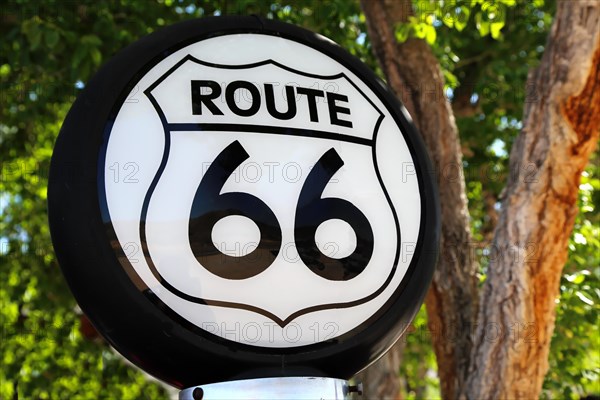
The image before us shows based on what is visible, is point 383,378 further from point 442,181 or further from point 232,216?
point 232,216

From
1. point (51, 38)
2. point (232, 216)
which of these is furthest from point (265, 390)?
point (51, 38)

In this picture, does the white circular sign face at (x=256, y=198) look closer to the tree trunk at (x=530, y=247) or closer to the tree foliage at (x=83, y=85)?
the tree trunk at (x=530, y=247)

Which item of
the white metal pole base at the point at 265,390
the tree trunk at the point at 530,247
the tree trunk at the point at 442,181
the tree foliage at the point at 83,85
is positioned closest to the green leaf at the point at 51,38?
the tree foliage at the point at 83,85

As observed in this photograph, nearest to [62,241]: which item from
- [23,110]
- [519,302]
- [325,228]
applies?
[325,228]

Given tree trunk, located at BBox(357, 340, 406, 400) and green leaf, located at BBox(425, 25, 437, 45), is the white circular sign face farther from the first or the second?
tree trunk, located at BBox(357, 340, 406, 400)

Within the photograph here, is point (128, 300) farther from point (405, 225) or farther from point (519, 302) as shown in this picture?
point (519, 302)

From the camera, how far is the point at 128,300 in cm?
179

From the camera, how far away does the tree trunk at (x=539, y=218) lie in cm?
305

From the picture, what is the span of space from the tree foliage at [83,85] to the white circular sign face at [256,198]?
1.32m

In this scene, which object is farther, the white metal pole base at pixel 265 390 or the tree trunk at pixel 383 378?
the tree trunk at pixel 383 378

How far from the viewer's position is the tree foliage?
13.3ft

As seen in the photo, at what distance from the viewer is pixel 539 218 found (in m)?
3.12

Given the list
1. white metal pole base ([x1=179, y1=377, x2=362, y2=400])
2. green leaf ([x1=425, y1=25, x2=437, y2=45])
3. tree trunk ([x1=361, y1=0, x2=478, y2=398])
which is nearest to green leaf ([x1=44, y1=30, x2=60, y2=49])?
tree trunk ([x1=361, y1=0, x2=478, y2=398])

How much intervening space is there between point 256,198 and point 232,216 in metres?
0.07
